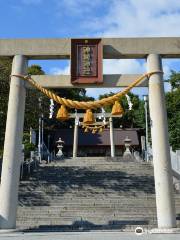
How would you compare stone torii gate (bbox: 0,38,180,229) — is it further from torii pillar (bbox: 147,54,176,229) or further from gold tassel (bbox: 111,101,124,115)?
gold tassel (bbox: 111,101,124,115)

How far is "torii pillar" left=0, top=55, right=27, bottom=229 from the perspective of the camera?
36.2 feet

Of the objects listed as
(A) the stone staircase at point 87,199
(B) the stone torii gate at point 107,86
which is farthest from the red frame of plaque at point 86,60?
(A) the stone staircase at point 87,199

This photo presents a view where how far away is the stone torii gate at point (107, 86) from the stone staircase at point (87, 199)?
1624 millimetres

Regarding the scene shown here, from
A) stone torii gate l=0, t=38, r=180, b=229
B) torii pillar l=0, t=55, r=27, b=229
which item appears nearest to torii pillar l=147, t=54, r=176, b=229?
stone torii gate l=0, t=38, r=180, b=229

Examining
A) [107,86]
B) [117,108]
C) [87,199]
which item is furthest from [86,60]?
[87,199]

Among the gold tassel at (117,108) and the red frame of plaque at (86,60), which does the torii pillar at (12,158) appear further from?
the gold tassel at (117,108)

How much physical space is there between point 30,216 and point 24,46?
232 inches

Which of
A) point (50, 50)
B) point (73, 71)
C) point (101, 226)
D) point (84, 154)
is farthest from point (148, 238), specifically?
point (84, 154)

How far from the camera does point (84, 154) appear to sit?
45125mm

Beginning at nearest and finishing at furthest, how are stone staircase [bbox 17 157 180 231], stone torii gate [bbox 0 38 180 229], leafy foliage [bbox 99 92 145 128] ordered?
stone torii gate [bbox 0 38 180 229], stone staircase [bbox 17 157 180 231], leafy foliage [bbox 99 92 145 128]

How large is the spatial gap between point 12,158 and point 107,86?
342 centimetres

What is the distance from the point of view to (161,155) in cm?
1110

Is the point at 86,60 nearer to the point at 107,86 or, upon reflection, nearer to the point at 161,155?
the point at 107,86

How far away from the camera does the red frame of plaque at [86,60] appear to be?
1198 cm
